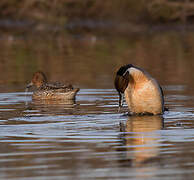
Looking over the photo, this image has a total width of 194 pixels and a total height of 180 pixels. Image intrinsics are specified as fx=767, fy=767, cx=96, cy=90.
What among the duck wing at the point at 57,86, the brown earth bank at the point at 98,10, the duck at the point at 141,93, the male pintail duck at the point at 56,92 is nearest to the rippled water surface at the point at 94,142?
the duck at the point at 141,93

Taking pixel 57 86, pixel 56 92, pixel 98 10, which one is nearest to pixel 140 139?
pixel 56 92

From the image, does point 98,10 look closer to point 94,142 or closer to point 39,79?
point 39,79

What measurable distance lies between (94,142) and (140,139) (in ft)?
1.80

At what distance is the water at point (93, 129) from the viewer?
7230 millimetres

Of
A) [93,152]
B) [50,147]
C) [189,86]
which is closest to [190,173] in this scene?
[93,152]

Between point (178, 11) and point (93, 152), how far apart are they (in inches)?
1010

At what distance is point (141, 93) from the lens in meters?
10.8

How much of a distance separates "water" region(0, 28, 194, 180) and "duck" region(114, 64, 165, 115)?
0.70 ft

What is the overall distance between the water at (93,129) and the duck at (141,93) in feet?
0.70

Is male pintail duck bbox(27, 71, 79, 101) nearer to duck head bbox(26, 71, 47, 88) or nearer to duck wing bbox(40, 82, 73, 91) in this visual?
duck wing bbox(40, 82, 73, 91)

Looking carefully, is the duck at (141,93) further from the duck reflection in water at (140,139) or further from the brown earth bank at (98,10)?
the brown earth bank at (98,10)

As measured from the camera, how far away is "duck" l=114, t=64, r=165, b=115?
10.7 metres

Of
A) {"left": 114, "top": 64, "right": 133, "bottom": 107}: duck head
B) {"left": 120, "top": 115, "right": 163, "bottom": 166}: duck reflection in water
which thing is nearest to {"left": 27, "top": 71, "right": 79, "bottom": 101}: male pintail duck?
{"left": 120, "top": 115, "right": 163, "bottom": 166}: duck reflection in water

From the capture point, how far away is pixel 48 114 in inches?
457
